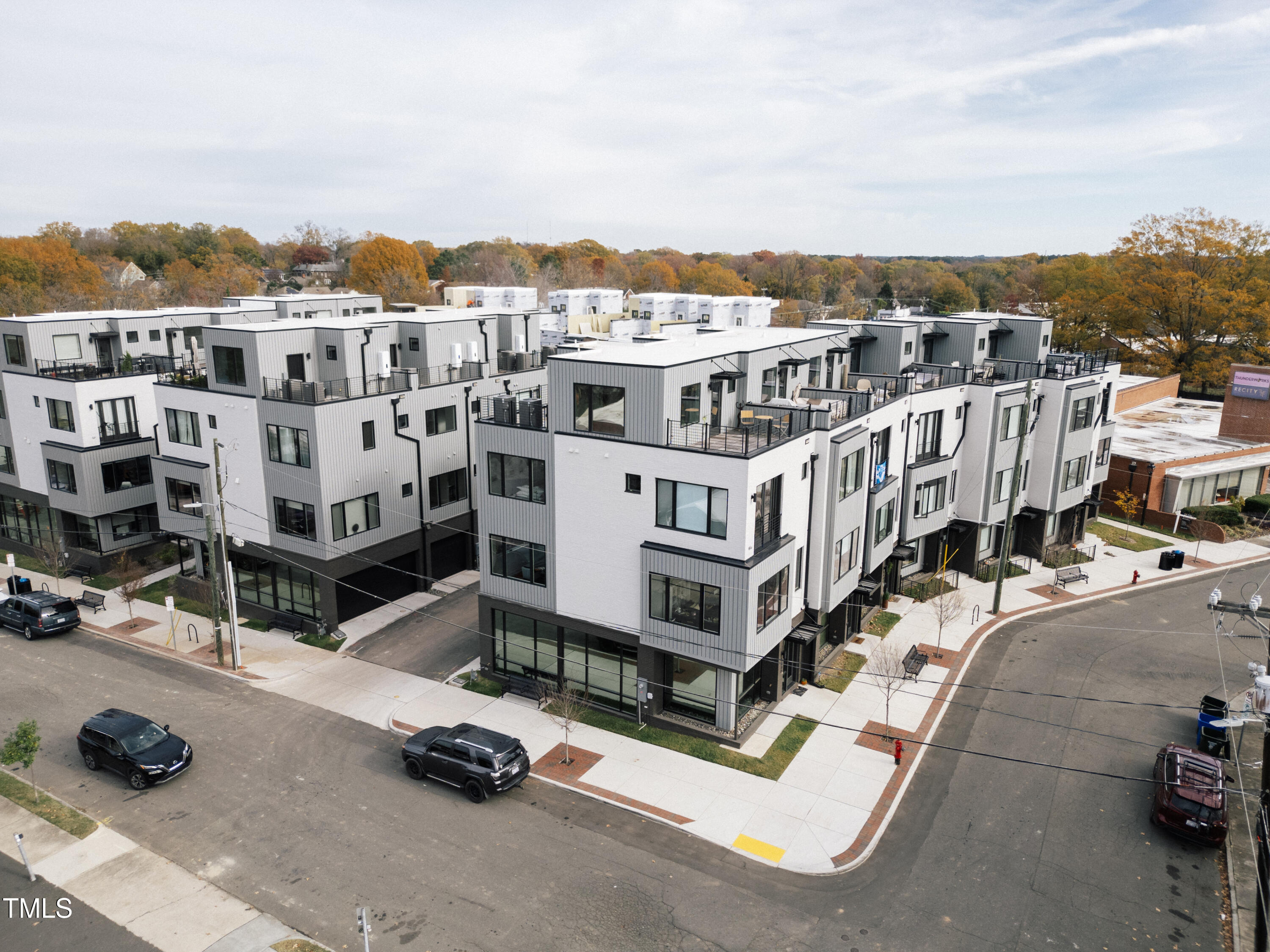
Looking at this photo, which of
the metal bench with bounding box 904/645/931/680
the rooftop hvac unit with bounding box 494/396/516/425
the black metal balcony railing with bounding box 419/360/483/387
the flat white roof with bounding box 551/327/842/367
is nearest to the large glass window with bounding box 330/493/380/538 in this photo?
the black metal balcony railing with bounding box 419/360/483/387

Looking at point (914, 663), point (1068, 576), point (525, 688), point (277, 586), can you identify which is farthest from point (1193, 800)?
point (277, 586)

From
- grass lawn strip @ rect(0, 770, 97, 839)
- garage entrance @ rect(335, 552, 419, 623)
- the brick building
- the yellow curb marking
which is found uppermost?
the brick building

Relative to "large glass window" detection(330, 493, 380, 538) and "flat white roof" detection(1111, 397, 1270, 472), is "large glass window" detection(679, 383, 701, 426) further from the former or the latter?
"flat white roof" detection(1111, 397, 1270, 472)

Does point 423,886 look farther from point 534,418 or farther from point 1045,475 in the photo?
point 1045,475

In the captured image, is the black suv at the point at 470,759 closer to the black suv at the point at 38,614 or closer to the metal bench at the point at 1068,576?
the black suv at the point at 38,614

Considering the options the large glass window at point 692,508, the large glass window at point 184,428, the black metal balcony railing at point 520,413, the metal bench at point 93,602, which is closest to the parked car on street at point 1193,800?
the large glass window at point 692,508

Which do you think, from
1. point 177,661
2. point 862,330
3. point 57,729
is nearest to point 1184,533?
point 862,330

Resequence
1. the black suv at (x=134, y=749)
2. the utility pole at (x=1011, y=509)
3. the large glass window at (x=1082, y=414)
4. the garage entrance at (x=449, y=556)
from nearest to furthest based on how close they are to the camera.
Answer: the black suv at (x=134, y=749) → the utility pole at (x=1011, y=509) → the garage entrance at (x=449, y=556) → the large glass window at (x=1082, y=414)
